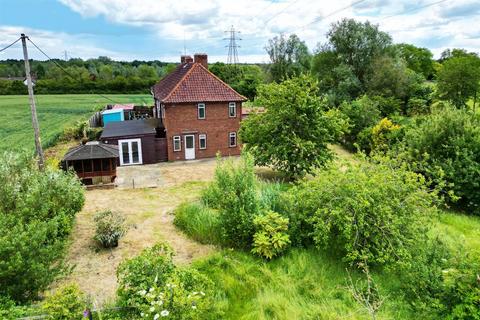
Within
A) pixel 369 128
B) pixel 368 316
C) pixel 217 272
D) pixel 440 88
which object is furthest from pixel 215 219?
pixel 440 88

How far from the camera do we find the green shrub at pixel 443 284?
7258 mm

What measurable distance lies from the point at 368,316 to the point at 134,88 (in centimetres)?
7738

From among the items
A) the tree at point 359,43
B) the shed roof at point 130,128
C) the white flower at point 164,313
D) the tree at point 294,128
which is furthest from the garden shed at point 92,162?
the tree at point 359,43

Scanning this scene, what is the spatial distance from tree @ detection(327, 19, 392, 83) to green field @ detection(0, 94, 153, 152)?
3108 centimetres

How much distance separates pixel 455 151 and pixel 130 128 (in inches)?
814

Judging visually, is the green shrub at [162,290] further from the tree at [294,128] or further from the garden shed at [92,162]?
the garden shed at [92,162]

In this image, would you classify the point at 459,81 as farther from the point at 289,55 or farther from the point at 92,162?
the point at 92,162

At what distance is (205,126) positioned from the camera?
26141 millimetres

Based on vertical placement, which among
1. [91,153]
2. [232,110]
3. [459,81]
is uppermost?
[459,81]

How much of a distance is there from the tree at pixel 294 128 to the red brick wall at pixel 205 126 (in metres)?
7.84

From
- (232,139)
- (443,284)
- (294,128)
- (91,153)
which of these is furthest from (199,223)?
(232,139)

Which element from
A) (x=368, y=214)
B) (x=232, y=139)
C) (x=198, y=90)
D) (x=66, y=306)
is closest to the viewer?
(x=66, y=306)

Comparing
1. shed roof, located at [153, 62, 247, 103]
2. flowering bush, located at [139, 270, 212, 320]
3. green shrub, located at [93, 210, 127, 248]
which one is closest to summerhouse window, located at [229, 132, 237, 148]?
shed roof, located at [153, 62, 247, 103]

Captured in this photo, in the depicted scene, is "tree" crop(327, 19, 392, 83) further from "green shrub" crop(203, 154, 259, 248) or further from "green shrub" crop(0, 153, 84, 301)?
"green shrub" crop(0, 153, 84, 301)
